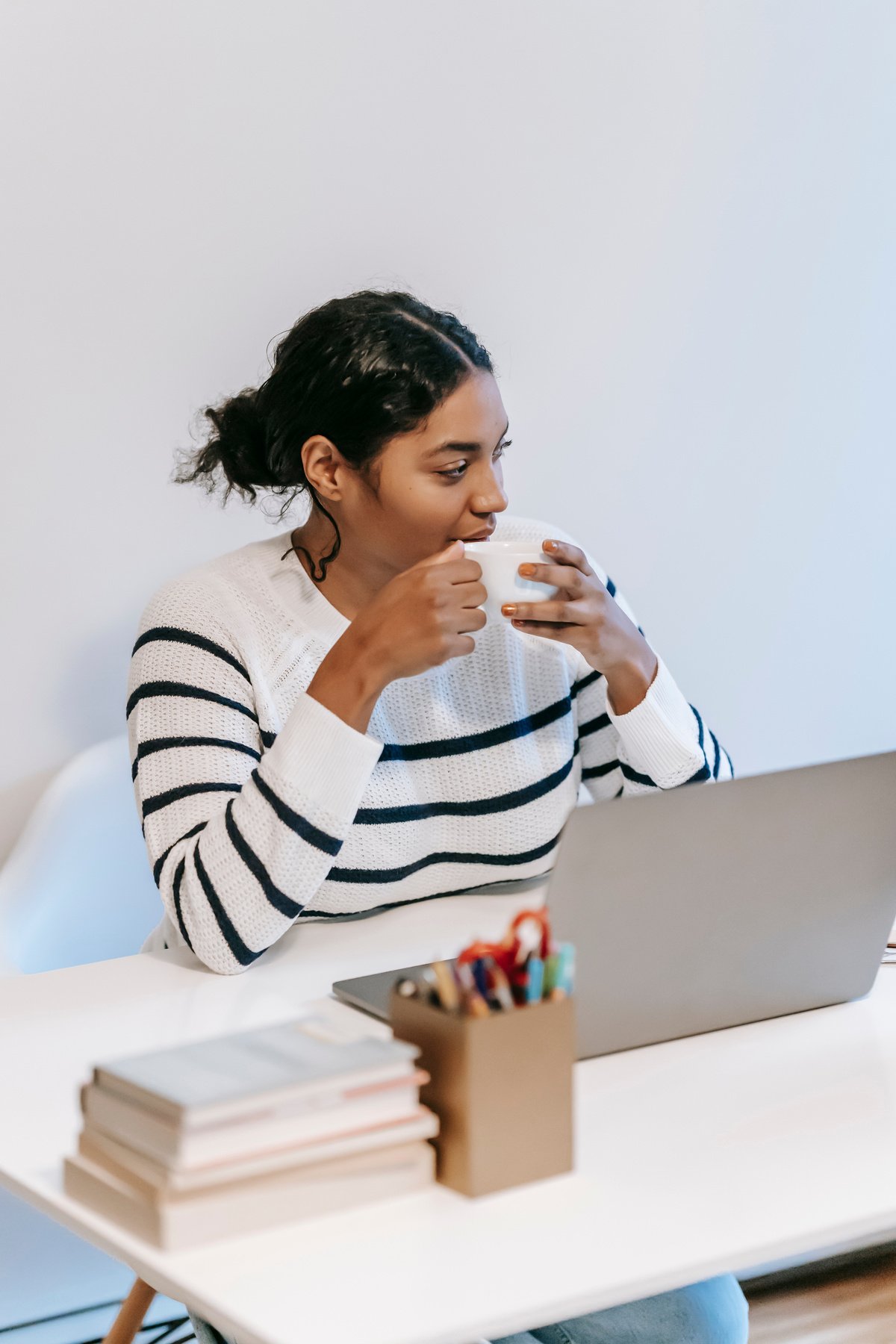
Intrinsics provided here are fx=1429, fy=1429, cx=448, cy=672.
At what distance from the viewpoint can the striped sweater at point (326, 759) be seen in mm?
1240

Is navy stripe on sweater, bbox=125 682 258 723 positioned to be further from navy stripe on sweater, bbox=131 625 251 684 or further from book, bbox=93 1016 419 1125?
book, bbox=93 1016 419 1125

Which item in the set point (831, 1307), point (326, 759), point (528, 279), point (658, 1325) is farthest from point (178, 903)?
point (831, 1307)

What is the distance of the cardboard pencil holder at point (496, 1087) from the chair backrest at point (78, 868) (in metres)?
0.95

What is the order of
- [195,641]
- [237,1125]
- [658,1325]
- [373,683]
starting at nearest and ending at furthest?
[237,1125]
[658,1325]
[373,683]
[195,641]

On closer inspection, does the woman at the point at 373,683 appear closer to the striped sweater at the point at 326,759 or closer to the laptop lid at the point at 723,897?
the striped sweater at the point at 326,759

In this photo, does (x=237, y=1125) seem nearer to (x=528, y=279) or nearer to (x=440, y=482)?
(x=440, y=482)

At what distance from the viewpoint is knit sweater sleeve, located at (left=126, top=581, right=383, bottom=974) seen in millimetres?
1226

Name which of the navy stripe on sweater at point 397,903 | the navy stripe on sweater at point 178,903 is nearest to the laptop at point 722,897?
the navy stripe on sweater at point 178,903

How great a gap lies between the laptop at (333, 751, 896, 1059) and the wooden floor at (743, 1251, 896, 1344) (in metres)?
1.10

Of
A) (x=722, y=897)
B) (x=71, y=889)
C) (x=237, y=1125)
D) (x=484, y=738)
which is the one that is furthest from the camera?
(x=71, y=889)

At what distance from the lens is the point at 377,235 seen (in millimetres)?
1941

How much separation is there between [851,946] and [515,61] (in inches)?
55.5

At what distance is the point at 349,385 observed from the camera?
57.4 inches

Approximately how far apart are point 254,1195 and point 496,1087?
5.5 inches
